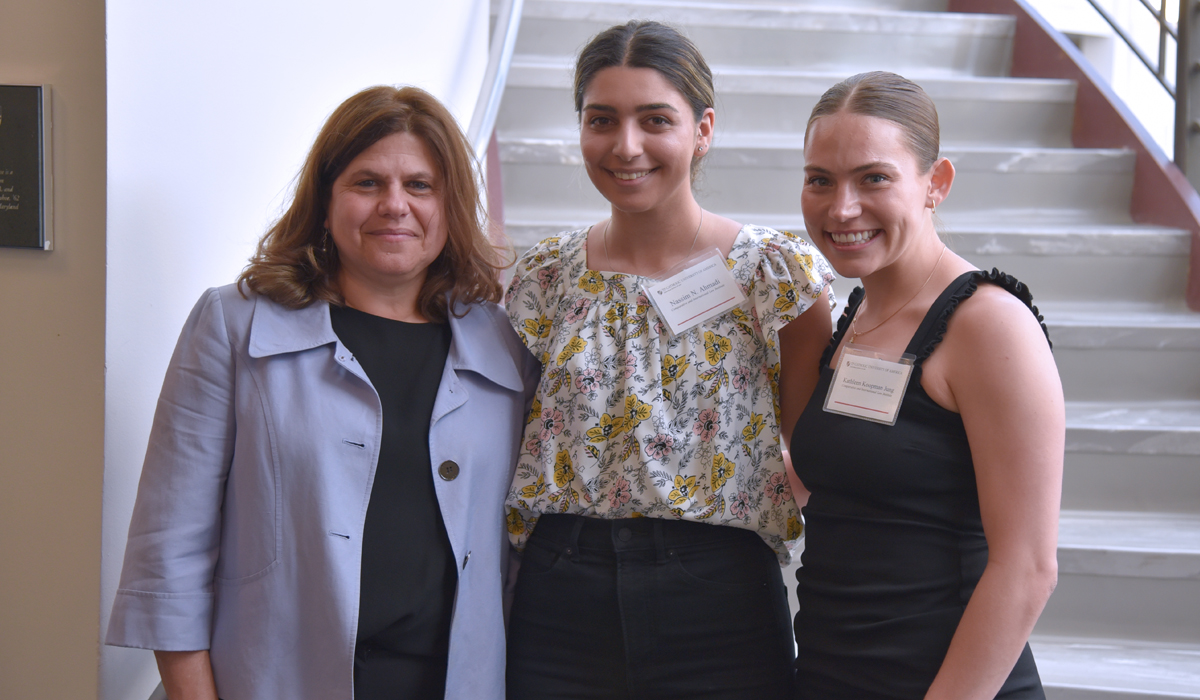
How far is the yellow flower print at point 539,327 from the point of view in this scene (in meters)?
1.51

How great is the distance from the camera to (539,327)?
151 centimetres

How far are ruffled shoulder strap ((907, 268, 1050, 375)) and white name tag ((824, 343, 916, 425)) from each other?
22 mm

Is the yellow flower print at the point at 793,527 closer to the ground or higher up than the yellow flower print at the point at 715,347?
closer to the ground

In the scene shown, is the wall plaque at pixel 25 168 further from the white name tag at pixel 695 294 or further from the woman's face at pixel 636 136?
the white name tag at pixel 695 294

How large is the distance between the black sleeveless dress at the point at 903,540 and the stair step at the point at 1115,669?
963 mm

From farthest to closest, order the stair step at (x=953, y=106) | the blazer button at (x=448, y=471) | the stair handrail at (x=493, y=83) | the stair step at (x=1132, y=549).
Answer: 1. the stair step at (x=953, y=106)
2. the stair handrail at (x=493, y=83)
3. the stair step at (x=1132, y=549)
4. the blazer button at (x=448, y=471)

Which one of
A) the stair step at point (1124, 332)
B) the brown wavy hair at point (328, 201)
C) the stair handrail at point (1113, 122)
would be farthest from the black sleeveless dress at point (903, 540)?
the stair handrail at point (1113, 122)

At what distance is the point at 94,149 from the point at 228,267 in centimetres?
40

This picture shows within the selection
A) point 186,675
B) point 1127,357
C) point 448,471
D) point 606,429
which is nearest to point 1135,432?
point 1127,357

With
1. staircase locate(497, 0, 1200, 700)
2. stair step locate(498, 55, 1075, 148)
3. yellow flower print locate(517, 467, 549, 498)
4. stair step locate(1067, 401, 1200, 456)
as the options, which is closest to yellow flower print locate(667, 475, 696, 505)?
yellow flower print locate(517, 467, 549, 498)

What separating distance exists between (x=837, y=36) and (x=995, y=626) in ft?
9.88

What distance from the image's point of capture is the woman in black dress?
108 cm

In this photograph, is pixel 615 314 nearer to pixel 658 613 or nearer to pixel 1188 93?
pixel 658 613

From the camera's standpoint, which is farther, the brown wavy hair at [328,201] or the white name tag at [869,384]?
the brown wavy hair at [328,201]
